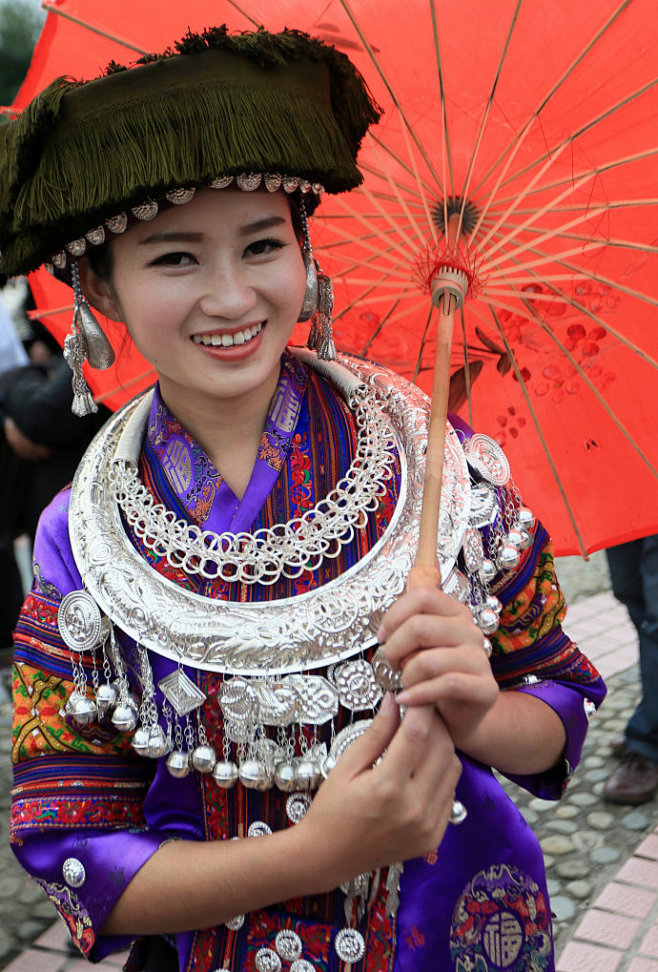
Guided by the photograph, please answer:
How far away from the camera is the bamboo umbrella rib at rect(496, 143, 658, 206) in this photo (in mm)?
1597

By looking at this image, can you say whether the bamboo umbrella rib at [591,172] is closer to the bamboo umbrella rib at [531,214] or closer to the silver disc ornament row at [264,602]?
the bamboo umbrella rib at [531,214]

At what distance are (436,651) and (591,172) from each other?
2.93 ft

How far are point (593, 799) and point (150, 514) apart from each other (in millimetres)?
2594

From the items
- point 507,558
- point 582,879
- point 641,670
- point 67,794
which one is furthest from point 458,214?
point 641,670

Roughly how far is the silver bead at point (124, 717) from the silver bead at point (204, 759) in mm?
Answer: 99

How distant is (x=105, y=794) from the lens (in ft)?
4.78

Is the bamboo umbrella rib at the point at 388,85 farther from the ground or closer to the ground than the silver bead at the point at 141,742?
farther from the ground

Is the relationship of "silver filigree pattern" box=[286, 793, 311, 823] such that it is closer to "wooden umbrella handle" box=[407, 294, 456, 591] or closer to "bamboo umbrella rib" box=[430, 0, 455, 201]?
"wooden umbrella handle" box=[407, 294, 456, 591]

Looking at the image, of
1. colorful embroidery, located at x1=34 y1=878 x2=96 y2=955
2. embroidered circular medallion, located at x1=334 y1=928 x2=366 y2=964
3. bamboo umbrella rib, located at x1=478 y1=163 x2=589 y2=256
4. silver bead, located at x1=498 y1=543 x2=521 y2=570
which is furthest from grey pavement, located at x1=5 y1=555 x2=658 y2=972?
bamboo umbrella rib, located at x1=478 y1=163 x2=589 y2=256

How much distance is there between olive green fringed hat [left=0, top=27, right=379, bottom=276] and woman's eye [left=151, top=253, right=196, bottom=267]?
7cm

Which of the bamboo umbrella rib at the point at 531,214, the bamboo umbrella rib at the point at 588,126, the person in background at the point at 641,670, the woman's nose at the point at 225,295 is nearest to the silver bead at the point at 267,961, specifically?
the woman's nose at the point at 225,295

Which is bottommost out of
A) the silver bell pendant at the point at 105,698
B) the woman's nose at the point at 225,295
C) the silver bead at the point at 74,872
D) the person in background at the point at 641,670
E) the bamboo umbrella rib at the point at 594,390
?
the person in background at the point at 641,670

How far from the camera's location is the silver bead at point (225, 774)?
1412 mm

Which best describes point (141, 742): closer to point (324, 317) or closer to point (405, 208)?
point (324, 317)
